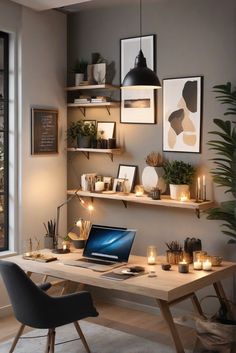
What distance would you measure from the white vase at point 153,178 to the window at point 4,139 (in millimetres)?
1292

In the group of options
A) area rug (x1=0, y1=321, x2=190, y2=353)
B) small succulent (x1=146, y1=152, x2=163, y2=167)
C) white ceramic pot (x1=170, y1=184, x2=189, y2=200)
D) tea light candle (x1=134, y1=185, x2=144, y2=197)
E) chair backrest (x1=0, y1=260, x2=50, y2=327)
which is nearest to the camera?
chair backrest (x1=0, y1=260, x2=50, y2=327)

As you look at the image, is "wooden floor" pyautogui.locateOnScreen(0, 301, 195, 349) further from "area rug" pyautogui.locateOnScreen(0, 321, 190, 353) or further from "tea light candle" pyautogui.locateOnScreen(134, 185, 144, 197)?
"tea light candle" pyautogui.locateOnScreen(134, 185, 144, 197)

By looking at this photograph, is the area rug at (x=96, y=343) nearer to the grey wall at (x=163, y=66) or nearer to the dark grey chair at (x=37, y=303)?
the dark grey chair at (x=37, y=303)

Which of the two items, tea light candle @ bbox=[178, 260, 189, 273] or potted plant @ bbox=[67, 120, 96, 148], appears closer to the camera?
tea light candle @ bbox=[178, 260, 189, 273]

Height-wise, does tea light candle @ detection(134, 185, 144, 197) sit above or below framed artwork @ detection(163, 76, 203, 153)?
below

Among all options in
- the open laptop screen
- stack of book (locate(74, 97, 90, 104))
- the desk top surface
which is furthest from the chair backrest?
stack of book (locate(74, 97, 90, 104))

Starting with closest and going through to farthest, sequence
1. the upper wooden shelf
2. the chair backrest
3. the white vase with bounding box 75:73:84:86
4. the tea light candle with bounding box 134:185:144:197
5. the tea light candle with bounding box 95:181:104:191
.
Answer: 1. the chair backrest
2. the tea light candle with bounding box 134:185:144:197
3. the upper wooden shelf
4. the tea light candle with bounding box 95:181:104:191
5. the white vase with bounding box 75:73:84:86

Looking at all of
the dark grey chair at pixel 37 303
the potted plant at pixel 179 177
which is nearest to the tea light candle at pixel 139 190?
the potted plant at pixel 179 177

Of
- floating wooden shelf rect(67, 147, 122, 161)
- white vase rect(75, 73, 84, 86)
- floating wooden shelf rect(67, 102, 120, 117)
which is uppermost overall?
white vase rect(75, 73, 84, 86)

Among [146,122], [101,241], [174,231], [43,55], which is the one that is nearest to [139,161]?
[146,122]

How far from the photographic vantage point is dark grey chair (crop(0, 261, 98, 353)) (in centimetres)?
322

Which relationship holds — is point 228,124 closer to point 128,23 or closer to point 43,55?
point 128,23

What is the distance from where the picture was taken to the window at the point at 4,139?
185 inches

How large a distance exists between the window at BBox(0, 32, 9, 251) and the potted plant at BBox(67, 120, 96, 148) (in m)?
0.65
